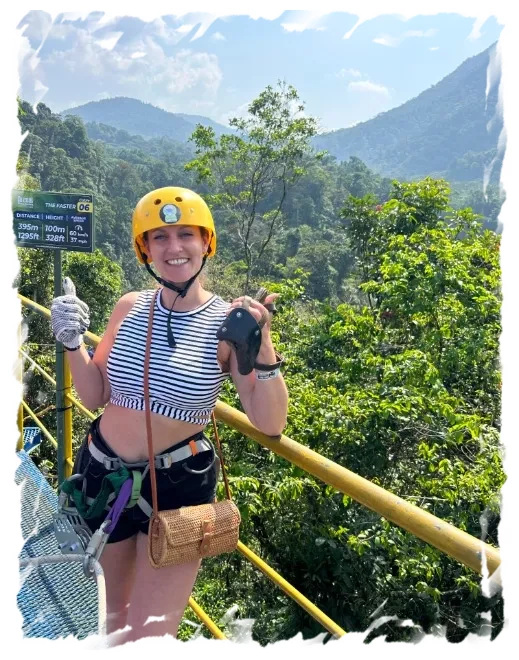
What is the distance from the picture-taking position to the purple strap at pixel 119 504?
4.97 ft

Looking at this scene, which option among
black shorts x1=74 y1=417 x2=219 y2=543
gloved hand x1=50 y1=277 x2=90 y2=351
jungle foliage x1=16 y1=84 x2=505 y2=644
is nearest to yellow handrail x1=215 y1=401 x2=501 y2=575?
black shorts x1=74 y1=417 x2=219 y2=543

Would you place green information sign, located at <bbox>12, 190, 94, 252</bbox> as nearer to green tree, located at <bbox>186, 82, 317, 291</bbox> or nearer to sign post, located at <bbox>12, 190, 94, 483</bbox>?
sign post, located at <bbox>12, 190, 94, 483</bbox>

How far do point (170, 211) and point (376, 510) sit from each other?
0.98m

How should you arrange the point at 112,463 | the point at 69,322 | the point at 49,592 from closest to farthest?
the point at 112,463 < the point at 69,322 < the point at 49,592

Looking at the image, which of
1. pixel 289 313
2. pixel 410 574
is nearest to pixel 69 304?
pixel 410 574

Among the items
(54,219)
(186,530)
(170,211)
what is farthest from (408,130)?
(186,530)

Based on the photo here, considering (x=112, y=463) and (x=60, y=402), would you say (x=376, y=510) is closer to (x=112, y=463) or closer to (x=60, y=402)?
(x=112, y=463)

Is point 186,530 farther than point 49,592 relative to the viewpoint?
No

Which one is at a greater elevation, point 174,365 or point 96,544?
point 174,365

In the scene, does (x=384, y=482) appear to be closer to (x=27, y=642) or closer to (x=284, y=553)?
(x=284, y=553)

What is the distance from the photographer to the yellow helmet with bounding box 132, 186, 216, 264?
5.28 feet

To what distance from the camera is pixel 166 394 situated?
1551mm

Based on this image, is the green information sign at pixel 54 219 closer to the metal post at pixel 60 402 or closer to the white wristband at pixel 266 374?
the metal post at pixel 60 402

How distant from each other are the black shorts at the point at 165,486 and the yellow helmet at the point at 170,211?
625 mm
